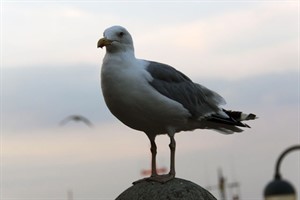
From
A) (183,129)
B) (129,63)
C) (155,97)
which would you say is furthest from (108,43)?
(183,129)

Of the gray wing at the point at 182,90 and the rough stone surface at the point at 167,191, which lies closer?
the rough stone surface at the point at 167,191

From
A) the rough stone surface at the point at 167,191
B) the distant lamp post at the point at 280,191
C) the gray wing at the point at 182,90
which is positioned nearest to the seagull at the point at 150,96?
the gray wing at the point at 182,90

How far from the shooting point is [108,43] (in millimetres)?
7258

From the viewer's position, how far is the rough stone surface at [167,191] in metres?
7.12

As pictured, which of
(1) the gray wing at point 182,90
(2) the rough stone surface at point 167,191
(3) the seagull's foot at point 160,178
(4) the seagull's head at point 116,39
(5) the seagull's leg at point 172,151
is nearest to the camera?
(2) the rough stone surface at point 167,191

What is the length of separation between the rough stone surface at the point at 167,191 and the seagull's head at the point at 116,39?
1533 mm

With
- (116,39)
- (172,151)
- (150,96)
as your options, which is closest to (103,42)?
(116,39)

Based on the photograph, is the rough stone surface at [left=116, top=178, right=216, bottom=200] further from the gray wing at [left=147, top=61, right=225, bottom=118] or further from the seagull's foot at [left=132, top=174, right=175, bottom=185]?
the gray wing at [left=147, top=61, right=225, bottom=118]

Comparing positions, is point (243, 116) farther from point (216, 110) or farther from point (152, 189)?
point (152, 189)

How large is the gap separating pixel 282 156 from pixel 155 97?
1557 millimetres

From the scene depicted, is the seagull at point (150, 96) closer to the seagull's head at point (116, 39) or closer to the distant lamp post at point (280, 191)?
the seagull's head at point (116, 39)

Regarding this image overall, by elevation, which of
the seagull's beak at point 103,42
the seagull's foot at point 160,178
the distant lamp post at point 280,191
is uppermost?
the seagull's beak at point 103,42

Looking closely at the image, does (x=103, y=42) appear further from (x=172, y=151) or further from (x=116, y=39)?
(x=172, y=151)

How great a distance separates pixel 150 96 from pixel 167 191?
1.04 m
